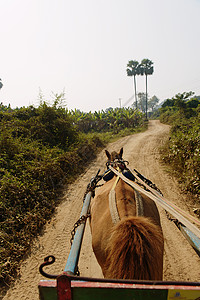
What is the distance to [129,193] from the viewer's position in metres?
1.89

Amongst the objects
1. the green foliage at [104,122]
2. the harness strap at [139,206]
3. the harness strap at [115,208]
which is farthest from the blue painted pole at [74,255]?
the green foliage at [104,122]

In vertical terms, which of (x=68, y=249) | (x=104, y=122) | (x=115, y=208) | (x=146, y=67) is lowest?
(x=68, y=249)

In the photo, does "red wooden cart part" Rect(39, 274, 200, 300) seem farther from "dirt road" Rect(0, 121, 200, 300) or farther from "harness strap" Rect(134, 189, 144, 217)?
"dirt road" Rect(0, 121, 200, 300)

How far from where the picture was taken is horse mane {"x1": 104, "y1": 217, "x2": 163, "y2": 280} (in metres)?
1.18

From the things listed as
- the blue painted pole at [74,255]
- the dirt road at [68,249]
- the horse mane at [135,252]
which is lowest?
the dirt road at [68,249]

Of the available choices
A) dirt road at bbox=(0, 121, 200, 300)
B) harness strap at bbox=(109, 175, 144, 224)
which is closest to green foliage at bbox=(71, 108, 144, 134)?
dirt road at bbox=(0, 121, 200, 300)

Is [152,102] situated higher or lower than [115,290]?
higher

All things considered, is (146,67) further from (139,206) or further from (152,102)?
(152,102)

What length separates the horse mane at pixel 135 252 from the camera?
1180 mm

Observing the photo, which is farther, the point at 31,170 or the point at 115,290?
the point at 31,170

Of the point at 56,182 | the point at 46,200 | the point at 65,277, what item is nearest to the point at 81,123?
the point at 56,182

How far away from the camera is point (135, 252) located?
3.94 ft

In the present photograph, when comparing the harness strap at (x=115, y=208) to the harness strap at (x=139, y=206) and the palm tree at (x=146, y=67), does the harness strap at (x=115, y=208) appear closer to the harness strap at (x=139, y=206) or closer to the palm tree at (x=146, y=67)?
the harness strap at (x=139, y=206)

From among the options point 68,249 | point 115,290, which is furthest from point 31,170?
point 115,290
